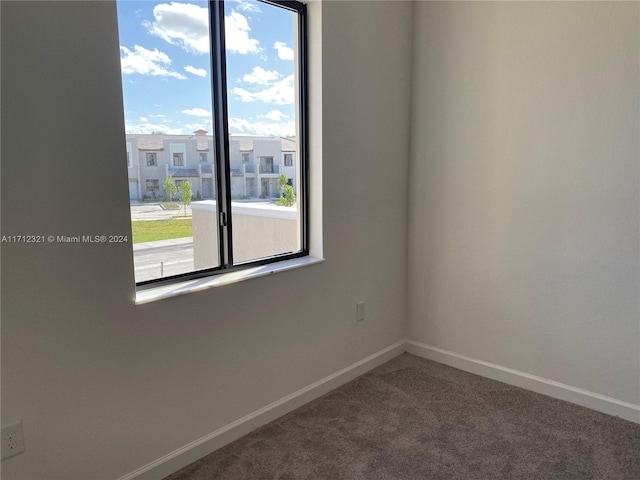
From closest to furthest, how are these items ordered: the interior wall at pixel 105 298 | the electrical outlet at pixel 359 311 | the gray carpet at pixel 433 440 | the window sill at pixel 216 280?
the interior wall at pixel 105 298 < the window sill at pixel 216 280 < the gray carpet at pixel 433 440 < the electrical outlet at pixel 359 311

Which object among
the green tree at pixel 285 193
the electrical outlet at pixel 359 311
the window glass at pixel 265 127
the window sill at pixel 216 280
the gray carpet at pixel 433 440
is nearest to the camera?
the window sill at pixel 216 280

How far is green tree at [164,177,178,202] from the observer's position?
196 centimetres

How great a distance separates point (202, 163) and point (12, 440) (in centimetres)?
123

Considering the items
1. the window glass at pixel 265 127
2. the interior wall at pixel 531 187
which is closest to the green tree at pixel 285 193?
the window glass at pixel 265 127

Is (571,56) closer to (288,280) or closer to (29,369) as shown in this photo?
(288,280)

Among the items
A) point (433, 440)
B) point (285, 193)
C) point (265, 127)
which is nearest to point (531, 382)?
point (433, 440)

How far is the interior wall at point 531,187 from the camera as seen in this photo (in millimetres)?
2240

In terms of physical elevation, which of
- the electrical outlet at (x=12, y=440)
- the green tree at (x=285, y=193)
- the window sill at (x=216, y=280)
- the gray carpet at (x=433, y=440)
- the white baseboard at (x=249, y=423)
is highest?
the green tree at (x=285, y=193)

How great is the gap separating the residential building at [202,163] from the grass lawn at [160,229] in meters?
0.11

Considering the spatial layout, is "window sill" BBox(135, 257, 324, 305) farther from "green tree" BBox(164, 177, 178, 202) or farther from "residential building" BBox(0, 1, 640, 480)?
"green tree" BBox(164, 177, 178, 202)

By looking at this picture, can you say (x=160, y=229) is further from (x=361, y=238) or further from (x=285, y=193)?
(x=361, y=238)

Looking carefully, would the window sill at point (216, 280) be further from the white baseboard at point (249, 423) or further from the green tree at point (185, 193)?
the white baseboard at point (249, 423)

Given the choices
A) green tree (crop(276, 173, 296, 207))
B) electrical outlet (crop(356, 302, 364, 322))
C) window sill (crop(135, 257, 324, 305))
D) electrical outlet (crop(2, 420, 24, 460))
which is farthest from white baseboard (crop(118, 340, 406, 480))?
green tree (crop(276, 173, 296, 207))

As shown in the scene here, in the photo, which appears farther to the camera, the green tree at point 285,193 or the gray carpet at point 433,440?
the green tree at point 285,193
